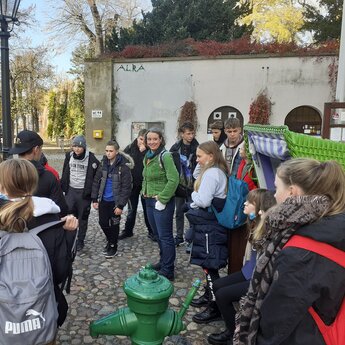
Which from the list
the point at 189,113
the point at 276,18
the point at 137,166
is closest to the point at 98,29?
the point at 189,113

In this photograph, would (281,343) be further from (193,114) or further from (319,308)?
(193,114)

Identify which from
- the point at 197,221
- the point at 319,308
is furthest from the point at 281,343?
the point at 197,221

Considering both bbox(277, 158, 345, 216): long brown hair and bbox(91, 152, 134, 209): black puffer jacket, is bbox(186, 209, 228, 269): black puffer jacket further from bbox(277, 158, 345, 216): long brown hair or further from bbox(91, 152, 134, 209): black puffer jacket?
bbox(91, 152, 134, 209): black puffer jacket

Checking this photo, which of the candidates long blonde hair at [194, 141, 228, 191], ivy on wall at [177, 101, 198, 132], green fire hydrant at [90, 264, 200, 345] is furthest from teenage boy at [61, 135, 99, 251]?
ivy on wall at [177, 101, 198, 132]

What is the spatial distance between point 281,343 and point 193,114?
1331 centimetres

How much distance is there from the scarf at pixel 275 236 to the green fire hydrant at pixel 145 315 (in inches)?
26.5

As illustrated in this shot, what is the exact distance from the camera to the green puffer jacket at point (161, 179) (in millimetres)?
3988

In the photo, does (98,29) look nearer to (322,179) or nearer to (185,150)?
(185,150)

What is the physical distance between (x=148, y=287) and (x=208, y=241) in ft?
3.54

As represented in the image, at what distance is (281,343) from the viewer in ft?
5.23

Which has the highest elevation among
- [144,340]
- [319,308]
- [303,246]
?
[303,246]

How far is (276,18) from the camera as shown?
25516 mm

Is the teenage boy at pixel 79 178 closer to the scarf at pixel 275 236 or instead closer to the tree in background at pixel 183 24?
the scarf at pixel 275 236

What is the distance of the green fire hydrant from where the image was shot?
2244 millimetres
